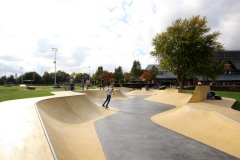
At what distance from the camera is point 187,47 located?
3628 cm

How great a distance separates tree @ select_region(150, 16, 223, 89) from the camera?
119 feet

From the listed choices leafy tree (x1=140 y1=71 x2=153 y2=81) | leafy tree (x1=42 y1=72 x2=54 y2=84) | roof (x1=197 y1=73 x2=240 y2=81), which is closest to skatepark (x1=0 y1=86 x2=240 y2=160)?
roof (x1=197 y1=73 x2=240 y2=81)

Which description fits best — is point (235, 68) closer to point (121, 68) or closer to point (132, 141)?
point (121, 68)

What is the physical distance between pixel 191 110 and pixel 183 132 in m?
3.53

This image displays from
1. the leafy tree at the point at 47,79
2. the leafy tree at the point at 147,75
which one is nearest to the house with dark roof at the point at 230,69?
the leafy tree at the point at 147,75

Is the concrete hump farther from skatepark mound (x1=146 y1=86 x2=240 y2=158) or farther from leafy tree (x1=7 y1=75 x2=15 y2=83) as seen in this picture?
leafy tree (x1=7 y1=75 x2=15 y2=83)

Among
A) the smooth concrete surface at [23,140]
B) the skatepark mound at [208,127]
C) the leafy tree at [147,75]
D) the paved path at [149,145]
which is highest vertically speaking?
the leafy tree at [147,75]

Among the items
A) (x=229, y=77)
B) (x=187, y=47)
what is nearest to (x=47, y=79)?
(x=229, y=77)

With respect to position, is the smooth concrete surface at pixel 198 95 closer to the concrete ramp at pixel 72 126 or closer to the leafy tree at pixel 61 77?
the concrete ramp at pixel 72 126

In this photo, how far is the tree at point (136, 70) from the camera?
98.8 m

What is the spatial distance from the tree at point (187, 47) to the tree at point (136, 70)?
5901 centimetres

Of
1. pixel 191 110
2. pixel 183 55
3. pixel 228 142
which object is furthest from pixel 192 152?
pixel 183 55

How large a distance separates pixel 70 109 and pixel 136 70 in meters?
82.8

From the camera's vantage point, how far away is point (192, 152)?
30.5ft
